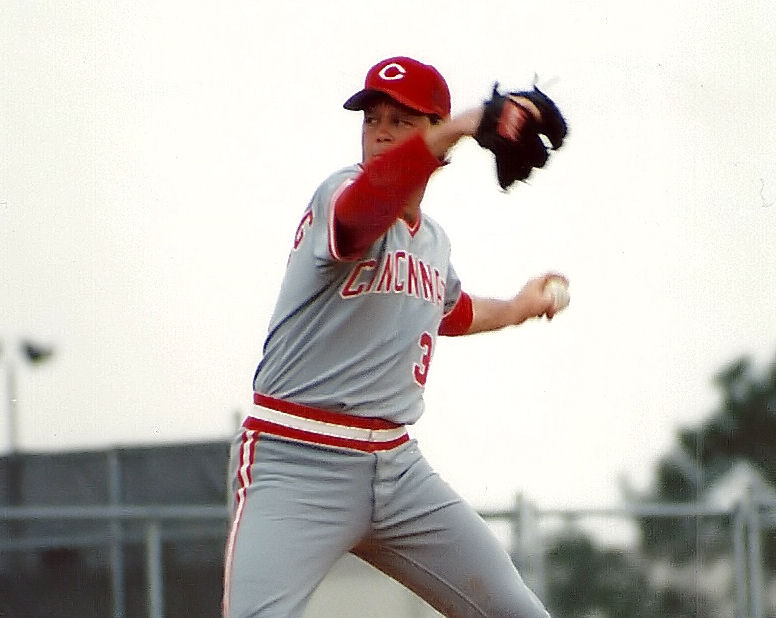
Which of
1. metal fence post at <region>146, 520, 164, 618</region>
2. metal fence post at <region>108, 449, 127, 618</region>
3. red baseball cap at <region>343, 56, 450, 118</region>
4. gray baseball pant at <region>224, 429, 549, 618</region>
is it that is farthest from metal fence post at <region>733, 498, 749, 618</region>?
red baseball cap at <region>343, 56, 450, 118</region>

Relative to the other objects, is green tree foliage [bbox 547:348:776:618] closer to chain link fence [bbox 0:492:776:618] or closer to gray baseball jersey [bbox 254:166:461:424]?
chain link fence [bbox 0:492:776:618]

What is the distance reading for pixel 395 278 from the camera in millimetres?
3078

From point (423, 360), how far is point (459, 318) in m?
0.40

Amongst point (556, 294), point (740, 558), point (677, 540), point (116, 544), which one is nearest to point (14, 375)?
point (116, 544)

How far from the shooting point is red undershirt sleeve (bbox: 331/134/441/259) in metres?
2.64

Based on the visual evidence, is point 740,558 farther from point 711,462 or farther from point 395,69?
point 395,69

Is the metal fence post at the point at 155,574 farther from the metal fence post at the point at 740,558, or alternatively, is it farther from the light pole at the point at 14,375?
the metal fence post at the point at 740,558

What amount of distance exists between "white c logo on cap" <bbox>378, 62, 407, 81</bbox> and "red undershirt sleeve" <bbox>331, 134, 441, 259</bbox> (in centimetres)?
34

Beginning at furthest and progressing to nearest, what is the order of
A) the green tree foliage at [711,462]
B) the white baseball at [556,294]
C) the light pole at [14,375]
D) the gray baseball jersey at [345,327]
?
the green tree foliage at [711,462] → the light pole at [14,375] → the white baseball at [556,294] → the gray baseball jersey at [345,327]

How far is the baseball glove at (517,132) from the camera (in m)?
2.61

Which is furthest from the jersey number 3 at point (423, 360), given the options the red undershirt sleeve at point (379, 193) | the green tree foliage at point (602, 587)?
the green tree foliage at point (602, 587)

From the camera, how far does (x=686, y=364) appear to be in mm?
5867

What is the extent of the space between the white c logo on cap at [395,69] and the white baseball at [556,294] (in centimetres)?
77

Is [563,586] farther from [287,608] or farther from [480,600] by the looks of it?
[287,608]
